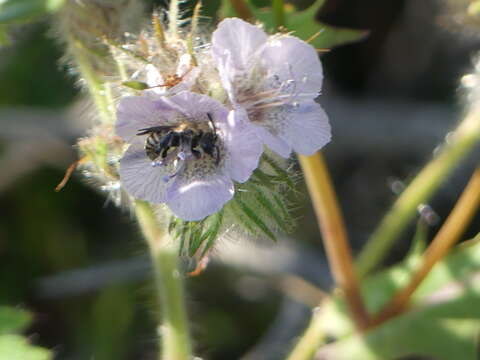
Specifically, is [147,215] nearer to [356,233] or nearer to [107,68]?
[107,68]

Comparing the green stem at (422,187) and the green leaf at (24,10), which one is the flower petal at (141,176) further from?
the green stem at (422,187)

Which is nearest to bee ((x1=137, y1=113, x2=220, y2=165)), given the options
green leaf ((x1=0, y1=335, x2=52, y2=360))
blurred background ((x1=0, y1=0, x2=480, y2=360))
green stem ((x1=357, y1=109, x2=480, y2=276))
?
green leaf ((x1=0, y1=335, x2=52, y2=360))

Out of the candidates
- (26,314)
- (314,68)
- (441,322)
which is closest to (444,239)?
(441,322)

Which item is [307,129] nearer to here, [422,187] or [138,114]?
[138,114]

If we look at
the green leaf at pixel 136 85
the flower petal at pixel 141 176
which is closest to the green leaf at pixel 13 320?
the flower petal at pixel 141 176

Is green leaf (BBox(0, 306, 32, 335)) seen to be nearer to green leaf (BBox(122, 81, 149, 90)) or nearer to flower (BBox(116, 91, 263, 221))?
flower (BBox(116, 91, 263, 221))

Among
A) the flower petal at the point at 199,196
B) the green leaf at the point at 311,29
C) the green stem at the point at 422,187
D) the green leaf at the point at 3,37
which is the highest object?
the green leaf at the point at 3,37
